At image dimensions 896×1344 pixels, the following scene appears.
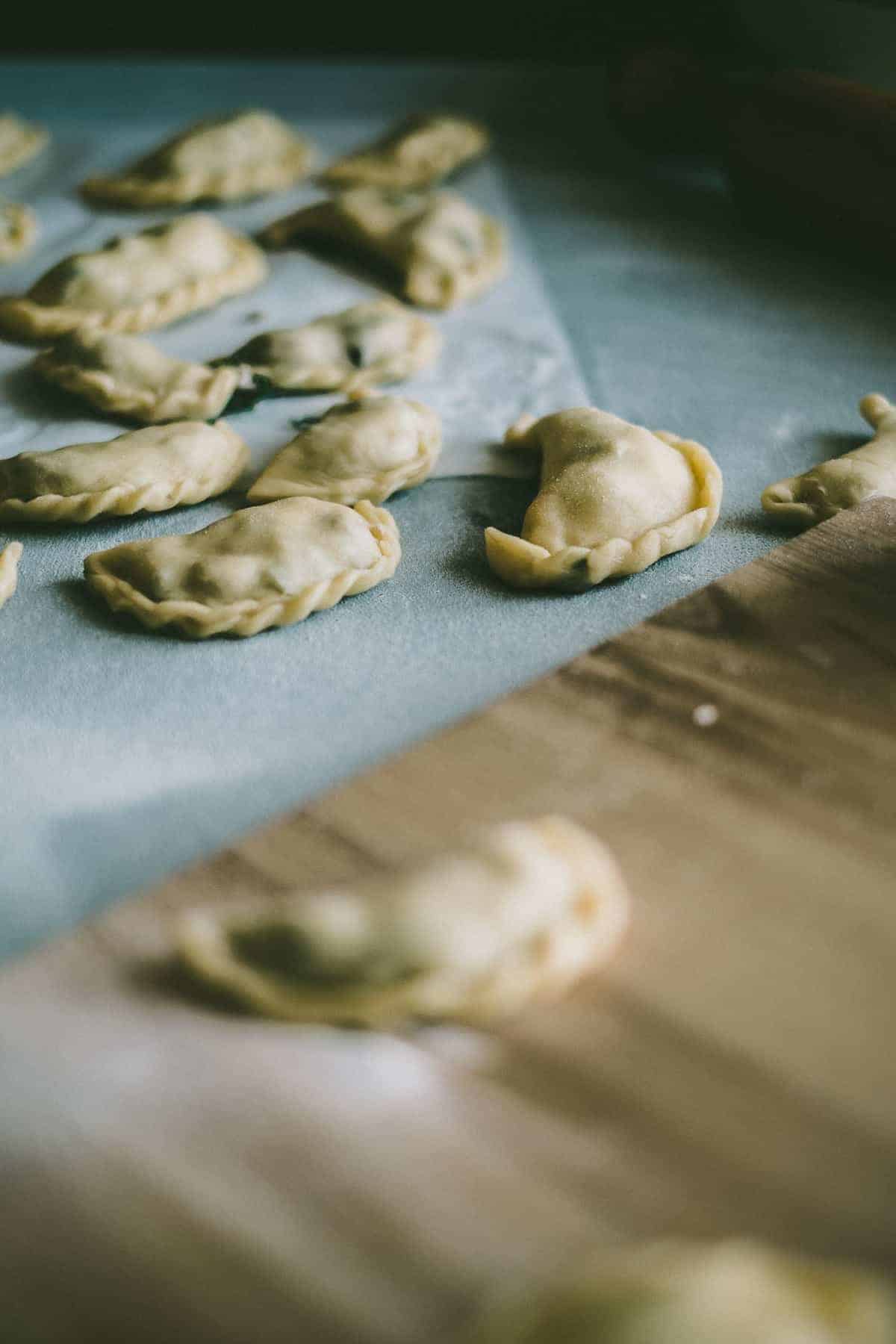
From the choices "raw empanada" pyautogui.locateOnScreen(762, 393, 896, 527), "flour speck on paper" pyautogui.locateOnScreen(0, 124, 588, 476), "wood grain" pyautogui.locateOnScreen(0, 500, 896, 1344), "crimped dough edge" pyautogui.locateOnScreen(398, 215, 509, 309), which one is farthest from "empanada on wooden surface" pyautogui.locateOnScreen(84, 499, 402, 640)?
"crimped dough edge" pyautogui.locateOnScreen(398, 215, 509, 309)

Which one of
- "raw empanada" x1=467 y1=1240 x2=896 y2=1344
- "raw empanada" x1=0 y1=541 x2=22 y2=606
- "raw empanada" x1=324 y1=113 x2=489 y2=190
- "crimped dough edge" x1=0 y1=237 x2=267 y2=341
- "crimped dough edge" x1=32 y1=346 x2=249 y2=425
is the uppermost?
"raw empanada" x1=324 y1=113 x2=489 y2=190

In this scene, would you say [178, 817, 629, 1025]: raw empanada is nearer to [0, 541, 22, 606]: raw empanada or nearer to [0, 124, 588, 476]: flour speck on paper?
[0, 541, 22, 606]: raw empanada

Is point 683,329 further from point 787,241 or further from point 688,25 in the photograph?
point 688,25

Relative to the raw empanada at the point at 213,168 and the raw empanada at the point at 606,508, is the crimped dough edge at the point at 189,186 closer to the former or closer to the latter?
the raw empanada at the point at 213,168

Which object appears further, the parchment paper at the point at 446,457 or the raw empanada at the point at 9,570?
A: the raw empanada at the point at 9,570

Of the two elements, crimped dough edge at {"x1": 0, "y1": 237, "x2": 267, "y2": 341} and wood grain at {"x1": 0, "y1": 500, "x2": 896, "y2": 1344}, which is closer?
wood grain at {"x1": 0, "y1": 500, "x2": 896, "y2": 1344}

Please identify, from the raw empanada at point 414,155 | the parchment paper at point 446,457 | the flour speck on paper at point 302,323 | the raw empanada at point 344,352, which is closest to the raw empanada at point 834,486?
the parchment paper at point 446,457
